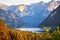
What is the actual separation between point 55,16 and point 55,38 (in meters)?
170

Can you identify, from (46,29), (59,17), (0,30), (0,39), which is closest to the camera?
(46,29)

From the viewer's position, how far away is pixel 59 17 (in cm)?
17625

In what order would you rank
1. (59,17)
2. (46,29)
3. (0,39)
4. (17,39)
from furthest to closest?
1. (59,17)
2. (17,39)
3. (0,39)
4. (46,29)

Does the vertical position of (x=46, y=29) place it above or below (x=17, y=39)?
above

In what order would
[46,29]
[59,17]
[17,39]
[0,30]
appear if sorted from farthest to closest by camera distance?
1. [59,17]
2. [17,39]
3. [0,30]
4. [46,29]

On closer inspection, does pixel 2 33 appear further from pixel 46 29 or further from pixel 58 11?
pixel 58 11

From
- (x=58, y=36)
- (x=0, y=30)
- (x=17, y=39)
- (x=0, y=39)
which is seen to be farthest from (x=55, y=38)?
(x=17, y=39)

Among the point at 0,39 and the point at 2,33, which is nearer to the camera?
the point at 0,39

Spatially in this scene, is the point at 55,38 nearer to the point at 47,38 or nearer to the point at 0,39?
the point at 47,38

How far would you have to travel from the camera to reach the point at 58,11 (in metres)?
182

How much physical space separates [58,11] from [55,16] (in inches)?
203

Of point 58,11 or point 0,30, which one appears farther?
point 58,11

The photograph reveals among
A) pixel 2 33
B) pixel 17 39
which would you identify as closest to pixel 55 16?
pixel 17 39

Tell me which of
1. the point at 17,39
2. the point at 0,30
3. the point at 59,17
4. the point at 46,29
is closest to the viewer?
the point at 46,29
